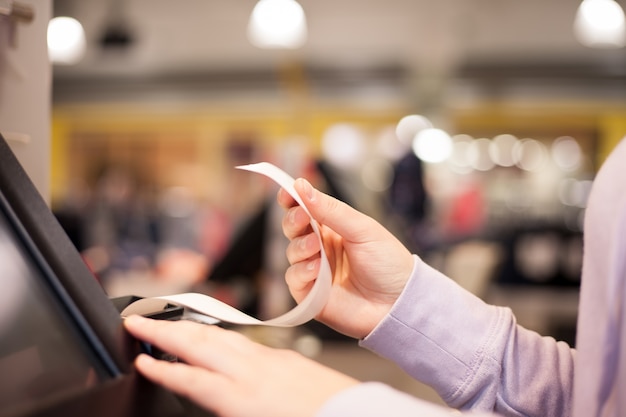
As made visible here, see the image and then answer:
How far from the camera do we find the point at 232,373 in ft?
1.89

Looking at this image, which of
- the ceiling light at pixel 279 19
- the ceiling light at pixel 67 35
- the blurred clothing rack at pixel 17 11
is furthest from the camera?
the ceiling light at pixel 67 35

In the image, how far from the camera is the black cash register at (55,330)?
0.54 m

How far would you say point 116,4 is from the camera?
27.5 feet

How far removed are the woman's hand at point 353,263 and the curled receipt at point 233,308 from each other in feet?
0.25

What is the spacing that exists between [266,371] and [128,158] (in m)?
13.6

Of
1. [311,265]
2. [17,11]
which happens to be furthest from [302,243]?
[17,11]

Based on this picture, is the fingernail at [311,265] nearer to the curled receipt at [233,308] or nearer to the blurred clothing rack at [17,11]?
the curled receipt at [233,308]

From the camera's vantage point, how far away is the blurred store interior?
4.83 m

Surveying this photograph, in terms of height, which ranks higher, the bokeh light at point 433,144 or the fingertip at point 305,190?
the fingertip at point 305,190

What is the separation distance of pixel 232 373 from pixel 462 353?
1.41ft

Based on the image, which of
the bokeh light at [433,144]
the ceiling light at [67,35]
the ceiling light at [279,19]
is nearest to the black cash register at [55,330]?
the ceiling light at [279,19]

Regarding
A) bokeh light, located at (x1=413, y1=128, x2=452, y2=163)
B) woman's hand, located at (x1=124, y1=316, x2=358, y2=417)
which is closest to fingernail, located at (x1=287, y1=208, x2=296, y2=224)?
woman's hand, located at (x1=124, y1=316, x2=358, y2=417)

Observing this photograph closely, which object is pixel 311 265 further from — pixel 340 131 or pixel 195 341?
pixel 340 131

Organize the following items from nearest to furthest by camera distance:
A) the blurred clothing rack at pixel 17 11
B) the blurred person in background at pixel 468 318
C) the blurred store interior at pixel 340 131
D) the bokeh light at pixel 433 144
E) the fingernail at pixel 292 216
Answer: the blurred person in background at pixel 468 318 → the blurred clothing rack at pixel 17 11 → the fingernail at pixel 292 216 → the blurred store interior at pixel 340 131 → the bokeh light at pixel 433 144
